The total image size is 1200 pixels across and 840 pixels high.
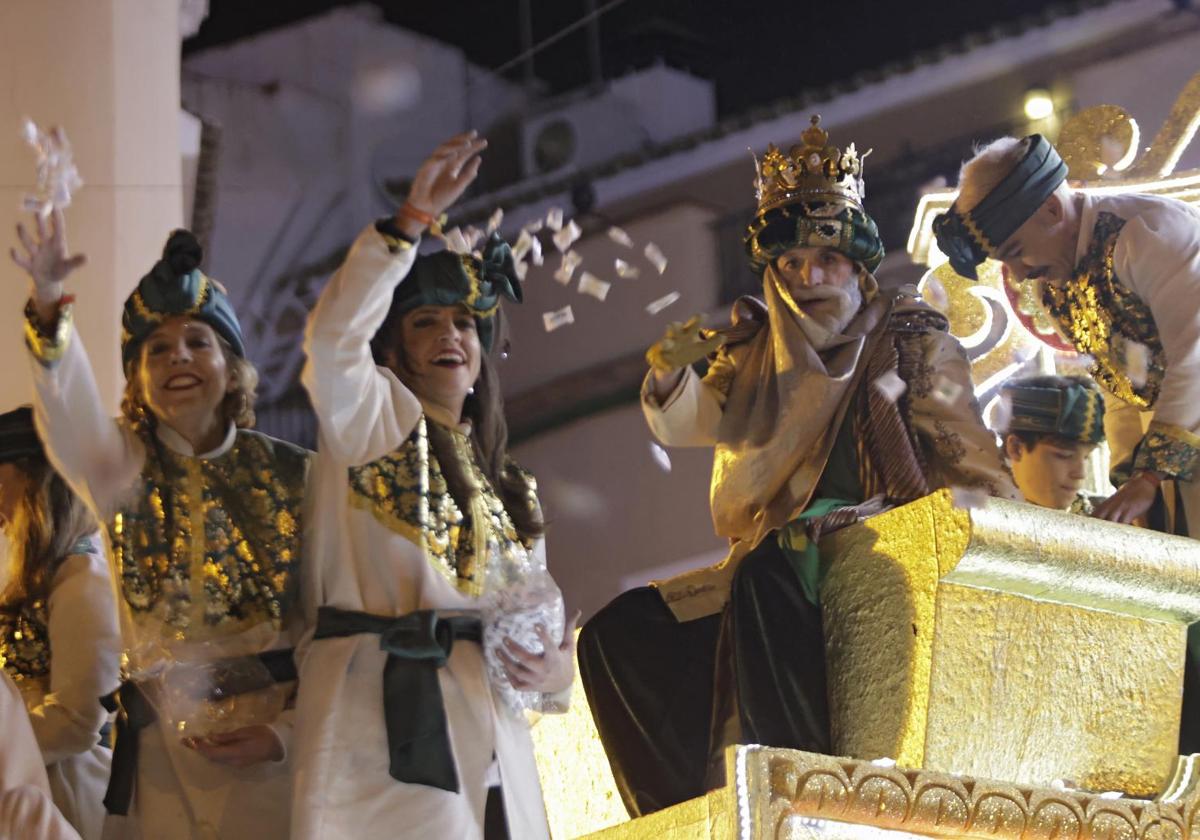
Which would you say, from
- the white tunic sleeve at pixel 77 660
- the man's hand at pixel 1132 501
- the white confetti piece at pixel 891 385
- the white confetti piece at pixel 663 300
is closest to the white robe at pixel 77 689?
the white tunic sleeve at pixel 77 660

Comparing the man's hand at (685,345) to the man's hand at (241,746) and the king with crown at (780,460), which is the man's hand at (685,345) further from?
the man's hand at (241,746)

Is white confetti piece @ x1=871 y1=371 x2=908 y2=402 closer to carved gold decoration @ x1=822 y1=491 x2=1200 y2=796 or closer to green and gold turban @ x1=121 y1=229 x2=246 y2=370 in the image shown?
carved gold decoration @ x1=822 y1=491 x2=1200 y2=796

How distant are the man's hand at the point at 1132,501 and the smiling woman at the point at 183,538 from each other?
4.88 ft

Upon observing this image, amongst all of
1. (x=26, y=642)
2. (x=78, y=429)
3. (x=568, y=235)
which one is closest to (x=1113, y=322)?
(x=568, y=235)

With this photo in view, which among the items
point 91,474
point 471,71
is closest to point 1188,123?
point 91,474

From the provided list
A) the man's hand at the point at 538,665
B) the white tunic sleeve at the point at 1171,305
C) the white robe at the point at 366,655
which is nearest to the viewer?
the white robe at the point at 366,655

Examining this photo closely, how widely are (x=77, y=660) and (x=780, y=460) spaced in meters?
1.27

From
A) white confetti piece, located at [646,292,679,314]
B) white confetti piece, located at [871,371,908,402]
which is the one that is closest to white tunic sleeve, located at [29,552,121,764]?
white confetti piece, located at [871,371,908,402]

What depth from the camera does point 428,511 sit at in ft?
11.2

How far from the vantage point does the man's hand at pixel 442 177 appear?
3289 millimetres

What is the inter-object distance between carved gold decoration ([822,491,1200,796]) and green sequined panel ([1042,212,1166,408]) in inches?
23.8

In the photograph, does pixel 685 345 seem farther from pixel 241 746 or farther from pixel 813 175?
pixel 241 746

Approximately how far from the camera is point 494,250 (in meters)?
3.62

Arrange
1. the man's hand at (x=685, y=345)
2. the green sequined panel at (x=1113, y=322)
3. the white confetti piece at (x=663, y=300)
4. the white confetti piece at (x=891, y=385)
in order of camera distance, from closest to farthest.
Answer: the man's hand at (x=685, y=345) → the white confetti piece at (x=891, y=385) → the green sequined panel at (x=1113, y=322) → the white confetti piece at (x=663, y=300)
